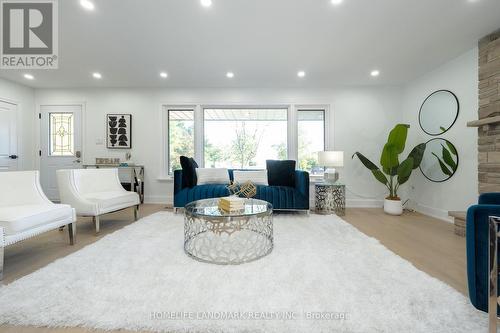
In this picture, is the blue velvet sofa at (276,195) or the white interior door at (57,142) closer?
the blue velvet sofa at (276,195)

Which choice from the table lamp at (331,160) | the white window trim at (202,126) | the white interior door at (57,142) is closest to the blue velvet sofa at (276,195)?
the table lamp at (331,160)

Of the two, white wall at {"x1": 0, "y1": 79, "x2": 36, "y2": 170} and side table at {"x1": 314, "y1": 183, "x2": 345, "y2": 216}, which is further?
white wall at {"x1": 0, "y1": 79, "x2": 36, "y2": 170}

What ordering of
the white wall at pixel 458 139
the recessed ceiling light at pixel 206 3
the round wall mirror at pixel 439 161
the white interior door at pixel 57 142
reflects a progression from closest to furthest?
the recessed ceiling light at pixel 206 3, the white wall at pixel 458 139, the round wall mirror at pixel 439 161, the white interior door at pixel 57 142

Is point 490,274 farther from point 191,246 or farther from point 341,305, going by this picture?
point 191,246

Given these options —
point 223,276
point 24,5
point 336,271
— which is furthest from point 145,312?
point 24,5

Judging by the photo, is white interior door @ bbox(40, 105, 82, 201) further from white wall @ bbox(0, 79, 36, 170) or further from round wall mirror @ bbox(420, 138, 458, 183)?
round wall mirror @ bbox(420, 138, 458, 183)

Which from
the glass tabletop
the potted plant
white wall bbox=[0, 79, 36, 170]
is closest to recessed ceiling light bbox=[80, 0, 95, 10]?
the glass tabletop

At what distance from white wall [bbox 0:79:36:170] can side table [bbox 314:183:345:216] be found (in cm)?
595

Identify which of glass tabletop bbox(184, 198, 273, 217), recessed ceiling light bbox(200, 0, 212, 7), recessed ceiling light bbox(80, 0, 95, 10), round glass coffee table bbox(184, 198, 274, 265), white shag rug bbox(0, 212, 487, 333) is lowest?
white shag rug bbox(0, 212, 487, 333)

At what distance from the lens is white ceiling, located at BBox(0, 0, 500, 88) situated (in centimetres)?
219

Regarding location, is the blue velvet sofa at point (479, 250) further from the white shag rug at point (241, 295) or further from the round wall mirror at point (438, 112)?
the round wall mirror at point (438, 112)

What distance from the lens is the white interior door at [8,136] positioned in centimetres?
412

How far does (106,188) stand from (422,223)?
15.2 feet

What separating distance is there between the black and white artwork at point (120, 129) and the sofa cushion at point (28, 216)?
2.63 metres
